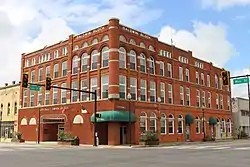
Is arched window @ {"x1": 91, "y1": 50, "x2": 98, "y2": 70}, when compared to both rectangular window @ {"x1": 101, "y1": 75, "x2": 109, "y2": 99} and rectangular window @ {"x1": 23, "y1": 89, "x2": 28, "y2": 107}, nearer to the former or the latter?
rectangular window @ {"x1": 101, "y1": 75, "x2": 109, "y2": 99}

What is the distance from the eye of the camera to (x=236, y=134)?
213 feet

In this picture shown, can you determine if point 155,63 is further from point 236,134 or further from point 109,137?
point 236,134

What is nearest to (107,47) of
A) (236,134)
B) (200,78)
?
(200,78)

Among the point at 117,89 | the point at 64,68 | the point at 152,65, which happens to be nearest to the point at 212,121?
the point at 152,65

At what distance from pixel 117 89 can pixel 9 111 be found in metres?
30.0

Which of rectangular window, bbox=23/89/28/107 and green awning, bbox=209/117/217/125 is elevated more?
rectangular window, bbox=23/89/28/107

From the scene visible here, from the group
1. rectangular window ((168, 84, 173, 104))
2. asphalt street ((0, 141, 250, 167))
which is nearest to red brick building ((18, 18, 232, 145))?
rectangular window ((168, 84, 173, 104))

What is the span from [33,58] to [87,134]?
19.8m

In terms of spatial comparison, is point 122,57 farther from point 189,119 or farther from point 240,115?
point 240,115

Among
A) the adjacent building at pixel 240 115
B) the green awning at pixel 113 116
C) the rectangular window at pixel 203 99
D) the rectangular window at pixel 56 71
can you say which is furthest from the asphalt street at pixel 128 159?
the adjacent building at pixel 240 115

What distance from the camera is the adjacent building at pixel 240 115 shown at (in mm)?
68950

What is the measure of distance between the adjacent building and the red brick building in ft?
38.8

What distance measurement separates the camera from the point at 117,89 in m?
40.8

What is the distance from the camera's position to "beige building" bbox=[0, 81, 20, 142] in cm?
6031
